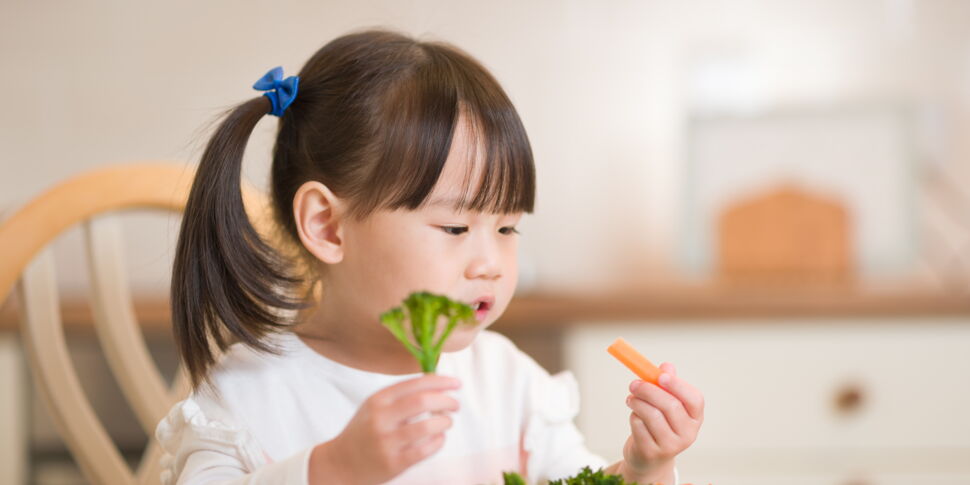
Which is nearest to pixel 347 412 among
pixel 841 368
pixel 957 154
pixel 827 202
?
pixel 841 368

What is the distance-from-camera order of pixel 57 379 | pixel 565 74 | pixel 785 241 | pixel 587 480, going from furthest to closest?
pixel 565 74
pixel 785 241
pixel 57 379
pixel 587 480

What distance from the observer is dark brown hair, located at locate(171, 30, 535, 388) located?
27.5 inches

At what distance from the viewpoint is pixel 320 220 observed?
741 mm

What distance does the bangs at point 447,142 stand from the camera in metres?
0.69

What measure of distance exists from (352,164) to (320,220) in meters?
0.05

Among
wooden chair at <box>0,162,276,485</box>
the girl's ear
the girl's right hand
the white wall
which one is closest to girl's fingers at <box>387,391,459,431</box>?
the girl's right hand

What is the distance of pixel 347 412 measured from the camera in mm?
777

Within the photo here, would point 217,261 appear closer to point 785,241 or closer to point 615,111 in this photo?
point 785,241

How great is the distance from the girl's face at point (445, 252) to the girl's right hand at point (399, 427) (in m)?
0.17

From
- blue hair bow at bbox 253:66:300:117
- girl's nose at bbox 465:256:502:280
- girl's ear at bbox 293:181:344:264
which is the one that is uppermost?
blue hair bow at bbox 253:66:300:117

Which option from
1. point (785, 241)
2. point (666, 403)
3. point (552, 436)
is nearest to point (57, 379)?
point (552, 436)

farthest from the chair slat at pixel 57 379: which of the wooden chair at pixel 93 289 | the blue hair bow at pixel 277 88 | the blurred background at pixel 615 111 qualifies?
the blurred background at pixel 615 111

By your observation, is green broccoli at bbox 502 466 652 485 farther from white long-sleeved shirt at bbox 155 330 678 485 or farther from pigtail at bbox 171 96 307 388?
pigtail at bbox 171 96 307 388

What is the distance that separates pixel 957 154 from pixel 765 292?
27.8 inches
